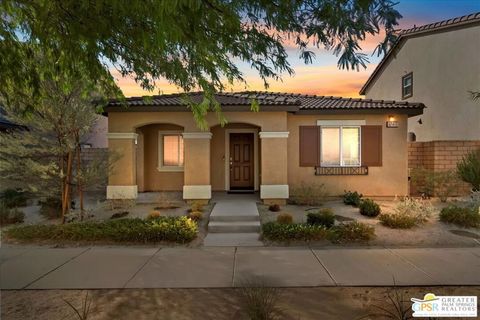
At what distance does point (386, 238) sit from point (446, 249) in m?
1.16

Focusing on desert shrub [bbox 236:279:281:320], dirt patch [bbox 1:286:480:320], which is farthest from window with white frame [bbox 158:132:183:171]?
desert shrub [bbox 236:279:281:320]

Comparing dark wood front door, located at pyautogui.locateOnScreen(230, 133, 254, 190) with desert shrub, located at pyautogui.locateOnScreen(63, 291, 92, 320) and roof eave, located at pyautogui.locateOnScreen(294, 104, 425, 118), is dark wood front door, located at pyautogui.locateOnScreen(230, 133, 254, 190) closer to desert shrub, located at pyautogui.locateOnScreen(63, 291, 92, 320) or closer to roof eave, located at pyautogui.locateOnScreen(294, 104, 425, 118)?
roof eave, located at pyautogui.locateOnScreen(294, 104, 425, 118)

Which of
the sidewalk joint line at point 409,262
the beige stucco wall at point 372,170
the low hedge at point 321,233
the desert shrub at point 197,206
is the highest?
the beige stucco wall at point 372,170

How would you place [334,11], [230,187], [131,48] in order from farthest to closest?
[230,187] → [131,48] → [334,11]

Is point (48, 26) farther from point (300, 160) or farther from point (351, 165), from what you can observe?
point (351, 165)

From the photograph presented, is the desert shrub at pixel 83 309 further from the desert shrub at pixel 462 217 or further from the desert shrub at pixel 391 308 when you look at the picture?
the desert shrub at pixel 462 217

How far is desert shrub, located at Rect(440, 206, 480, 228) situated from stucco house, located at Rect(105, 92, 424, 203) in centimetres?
378

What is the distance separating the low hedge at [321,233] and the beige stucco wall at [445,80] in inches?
385

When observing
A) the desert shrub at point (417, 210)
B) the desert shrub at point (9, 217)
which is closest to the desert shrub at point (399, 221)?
the desert shrub at point (417, 210)

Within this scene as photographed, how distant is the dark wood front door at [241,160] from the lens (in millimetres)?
14141

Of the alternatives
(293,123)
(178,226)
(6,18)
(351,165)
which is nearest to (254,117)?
(293,123)

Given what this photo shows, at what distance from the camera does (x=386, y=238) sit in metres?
7.89

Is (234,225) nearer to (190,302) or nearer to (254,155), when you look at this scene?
(190,302)

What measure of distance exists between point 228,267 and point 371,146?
8.69m
